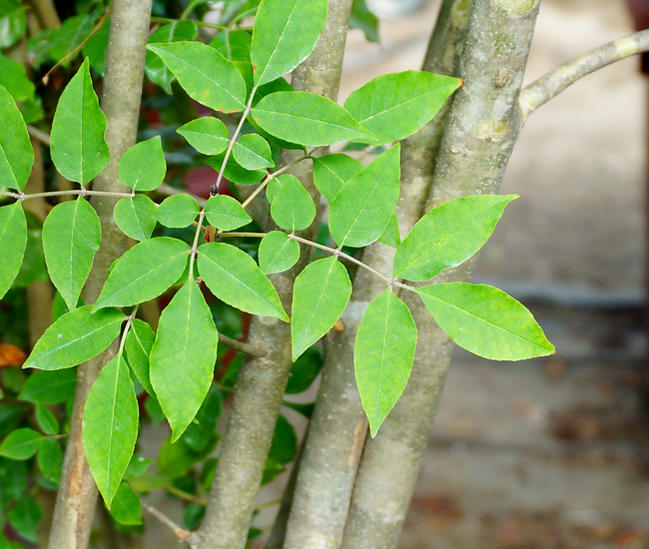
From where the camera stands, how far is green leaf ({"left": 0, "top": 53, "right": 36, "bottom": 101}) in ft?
2.68

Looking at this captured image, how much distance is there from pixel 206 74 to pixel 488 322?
0.28m


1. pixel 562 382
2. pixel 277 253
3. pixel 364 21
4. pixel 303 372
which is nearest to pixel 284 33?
pixel 277 253

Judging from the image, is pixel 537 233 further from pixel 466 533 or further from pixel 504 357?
pixel 504 357

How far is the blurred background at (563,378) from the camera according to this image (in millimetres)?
2695

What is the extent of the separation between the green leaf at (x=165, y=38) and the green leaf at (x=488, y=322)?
0.38 meters

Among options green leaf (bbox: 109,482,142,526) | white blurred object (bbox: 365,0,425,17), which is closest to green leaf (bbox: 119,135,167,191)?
green leaf (bbox: 109,482,142,526)

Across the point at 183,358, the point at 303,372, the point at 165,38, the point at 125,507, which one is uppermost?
the point at 165,38

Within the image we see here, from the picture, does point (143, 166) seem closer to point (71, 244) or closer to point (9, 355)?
point (71, 244)

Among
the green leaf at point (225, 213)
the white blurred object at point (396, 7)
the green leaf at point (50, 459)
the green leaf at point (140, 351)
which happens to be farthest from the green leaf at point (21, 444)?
the white blurred object at point (396, 7)

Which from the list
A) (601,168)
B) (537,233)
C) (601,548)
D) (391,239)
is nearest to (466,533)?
(601,548)

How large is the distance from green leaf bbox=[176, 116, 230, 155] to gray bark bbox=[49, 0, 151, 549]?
0.11m

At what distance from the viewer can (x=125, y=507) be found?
2.67 ft

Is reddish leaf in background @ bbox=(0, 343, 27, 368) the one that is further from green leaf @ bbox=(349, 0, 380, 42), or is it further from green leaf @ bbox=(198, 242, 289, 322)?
green leaf @ bbox=(349, 0, 380, 42)

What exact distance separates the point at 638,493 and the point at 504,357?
2563 mm
